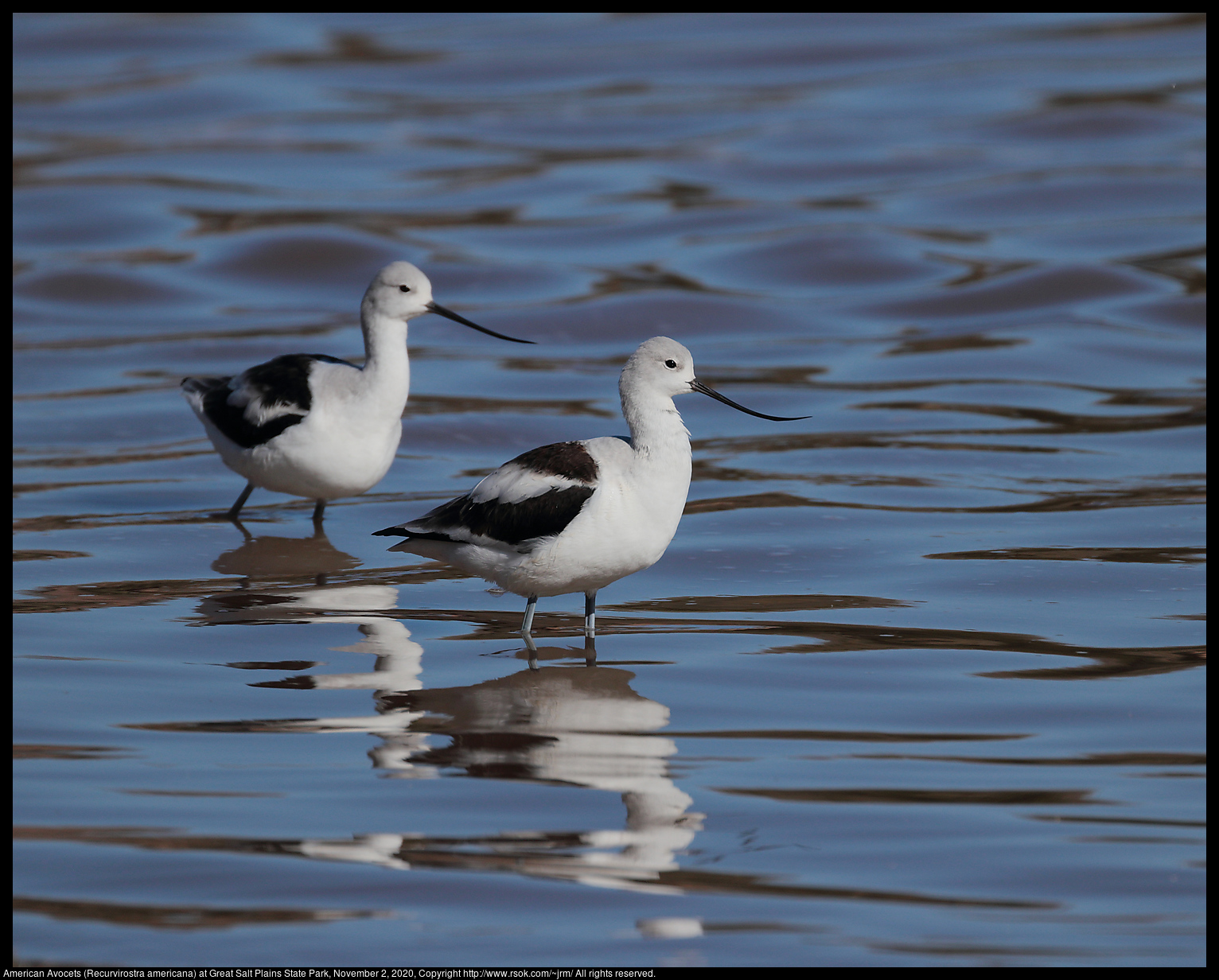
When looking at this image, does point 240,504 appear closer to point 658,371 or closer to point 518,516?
point 518,516

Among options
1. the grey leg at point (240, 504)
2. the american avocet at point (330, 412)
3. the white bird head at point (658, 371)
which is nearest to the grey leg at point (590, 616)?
the white bird head at point (658, 371)

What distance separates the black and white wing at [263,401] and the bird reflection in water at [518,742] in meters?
1.50

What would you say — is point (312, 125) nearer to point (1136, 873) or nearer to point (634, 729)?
point (634, 729)

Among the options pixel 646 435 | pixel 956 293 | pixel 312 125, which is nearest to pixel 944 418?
pixel 956 293

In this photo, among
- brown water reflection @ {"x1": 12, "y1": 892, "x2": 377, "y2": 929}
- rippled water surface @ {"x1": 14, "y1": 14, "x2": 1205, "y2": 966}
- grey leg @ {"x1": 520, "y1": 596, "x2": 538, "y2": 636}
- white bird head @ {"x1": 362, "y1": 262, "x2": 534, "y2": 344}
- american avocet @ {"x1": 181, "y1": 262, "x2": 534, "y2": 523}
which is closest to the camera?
brown water reflection @ {"x1": 12, "y1": 892, "x2": 377, "y2": 929}

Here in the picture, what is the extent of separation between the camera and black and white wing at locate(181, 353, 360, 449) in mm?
8562

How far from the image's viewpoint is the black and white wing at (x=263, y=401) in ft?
28.1

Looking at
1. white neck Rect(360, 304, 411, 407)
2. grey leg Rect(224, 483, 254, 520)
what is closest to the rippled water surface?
grey leg Rect(224, 483, 254, 520)

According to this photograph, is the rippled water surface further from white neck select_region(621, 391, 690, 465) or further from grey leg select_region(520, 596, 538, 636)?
white neck select_region(621, 391, 690, 465)

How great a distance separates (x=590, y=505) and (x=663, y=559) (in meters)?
1.85

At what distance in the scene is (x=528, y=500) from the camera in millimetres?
6508

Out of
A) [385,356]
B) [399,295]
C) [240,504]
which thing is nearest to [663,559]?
[385,356]

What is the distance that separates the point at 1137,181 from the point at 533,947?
1513 centimetres

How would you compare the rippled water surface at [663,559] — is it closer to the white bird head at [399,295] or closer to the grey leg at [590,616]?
the grey leg at [590,616]
